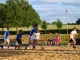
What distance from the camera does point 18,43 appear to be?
2594cm

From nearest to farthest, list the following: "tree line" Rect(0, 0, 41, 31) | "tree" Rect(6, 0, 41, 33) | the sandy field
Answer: the sandy field < "tree" Rect(6, 0, 41, 33) < "tree line" Rect(0, 0, 41, 31)

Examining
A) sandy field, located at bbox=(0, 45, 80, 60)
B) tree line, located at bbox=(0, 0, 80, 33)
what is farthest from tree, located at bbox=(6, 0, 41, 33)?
sandy field, located at bbox=(0, 45, 80, 60)

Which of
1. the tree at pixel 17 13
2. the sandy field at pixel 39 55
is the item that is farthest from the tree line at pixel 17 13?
the sandy field at pixel 39 55

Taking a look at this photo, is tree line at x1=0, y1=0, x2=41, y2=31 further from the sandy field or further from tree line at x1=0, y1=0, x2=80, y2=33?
the sandy field

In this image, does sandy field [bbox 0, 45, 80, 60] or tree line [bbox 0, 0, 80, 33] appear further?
tree line [bbox 0, 0, 80, 33]

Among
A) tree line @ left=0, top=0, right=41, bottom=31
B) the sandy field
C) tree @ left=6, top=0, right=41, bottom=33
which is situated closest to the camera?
the sandy field

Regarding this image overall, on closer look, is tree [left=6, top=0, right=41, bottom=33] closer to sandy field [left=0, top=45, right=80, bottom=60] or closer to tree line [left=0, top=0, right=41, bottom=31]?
tree line [left=0, top=0, right=41, bottom=31]

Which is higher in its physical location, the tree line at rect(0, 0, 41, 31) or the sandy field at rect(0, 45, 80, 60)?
the tree line at rect(0, 0, 41, 31)

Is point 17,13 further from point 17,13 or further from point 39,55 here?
point 39,55

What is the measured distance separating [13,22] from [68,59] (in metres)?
71.6

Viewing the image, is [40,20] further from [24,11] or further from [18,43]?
[18,43]

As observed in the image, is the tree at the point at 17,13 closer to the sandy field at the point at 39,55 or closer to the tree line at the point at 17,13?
the tree line at the point at 17,13

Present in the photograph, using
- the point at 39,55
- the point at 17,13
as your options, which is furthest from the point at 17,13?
the point at 39,55

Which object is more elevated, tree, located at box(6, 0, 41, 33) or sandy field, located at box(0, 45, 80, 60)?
tree, located at box(6, 0, 41, 33)
